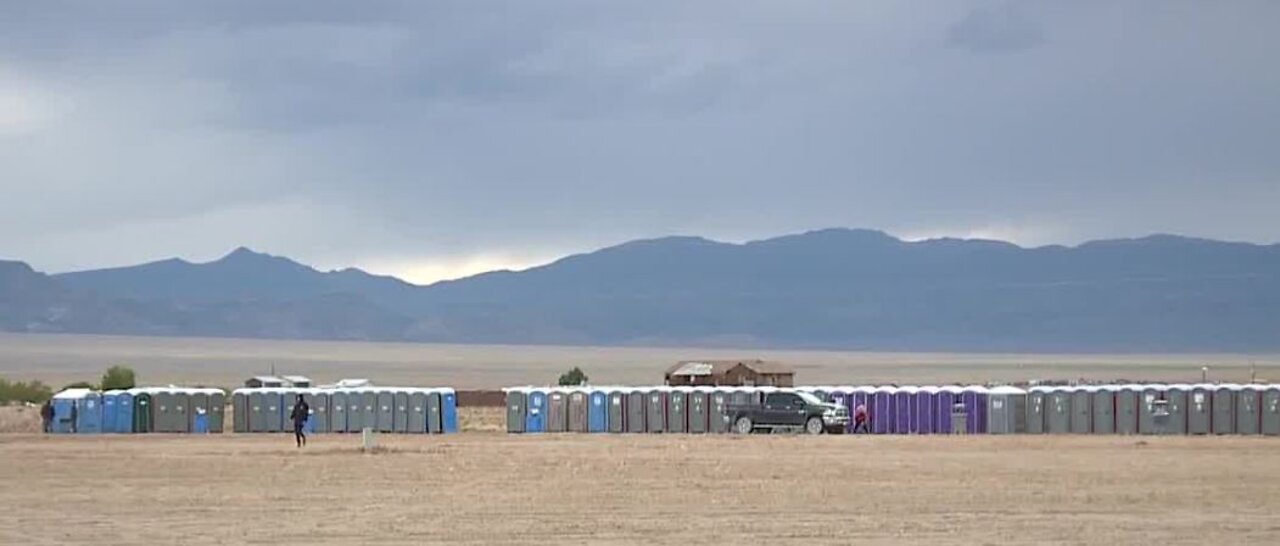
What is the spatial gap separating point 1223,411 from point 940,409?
296 inches

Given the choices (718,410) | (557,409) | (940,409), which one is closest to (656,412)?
(718,410)

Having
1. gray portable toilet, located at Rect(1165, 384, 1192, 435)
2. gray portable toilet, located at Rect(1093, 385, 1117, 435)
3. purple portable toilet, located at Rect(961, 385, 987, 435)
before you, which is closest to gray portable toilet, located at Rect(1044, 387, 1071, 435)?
gray portable toilet, located at Rect(1093, 385, 1117, 435)

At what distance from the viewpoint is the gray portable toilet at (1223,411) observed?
2172 inches

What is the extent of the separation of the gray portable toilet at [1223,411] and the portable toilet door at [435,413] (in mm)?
21033

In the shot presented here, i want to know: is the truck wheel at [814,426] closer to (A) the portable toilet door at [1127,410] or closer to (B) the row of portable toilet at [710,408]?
(B) the row of portable toilet at [710,408]

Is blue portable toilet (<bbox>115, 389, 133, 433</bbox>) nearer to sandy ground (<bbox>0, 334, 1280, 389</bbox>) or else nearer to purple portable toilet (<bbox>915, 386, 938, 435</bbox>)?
purple portable toilet (<bbox>915, 386, 938, 435</bbox>)

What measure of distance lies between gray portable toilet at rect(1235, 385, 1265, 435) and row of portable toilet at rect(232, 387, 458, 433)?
2133 cm

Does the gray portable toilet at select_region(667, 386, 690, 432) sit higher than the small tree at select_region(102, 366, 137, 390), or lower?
lower

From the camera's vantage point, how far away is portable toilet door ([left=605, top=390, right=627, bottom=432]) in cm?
5881

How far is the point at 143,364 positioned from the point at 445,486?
431 feet

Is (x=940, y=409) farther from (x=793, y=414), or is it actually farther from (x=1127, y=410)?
(x=1127, y=410)

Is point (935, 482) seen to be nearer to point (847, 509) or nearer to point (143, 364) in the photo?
point (847, 509)

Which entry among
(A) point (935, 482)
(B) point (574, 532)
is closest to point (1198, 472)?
(A) point (935, 482)

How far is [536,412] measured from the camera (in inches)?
2325
